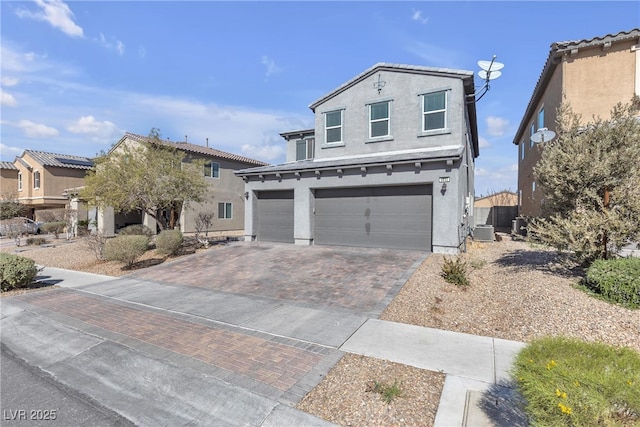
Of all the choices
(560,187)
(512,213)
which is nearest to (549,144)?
(560,187)

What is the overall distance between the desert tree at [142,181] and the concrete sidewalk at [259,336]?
7.78m

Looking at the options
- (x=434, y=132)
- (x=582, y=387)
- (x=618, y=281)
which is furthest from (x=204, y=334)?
(x=434, y=132)

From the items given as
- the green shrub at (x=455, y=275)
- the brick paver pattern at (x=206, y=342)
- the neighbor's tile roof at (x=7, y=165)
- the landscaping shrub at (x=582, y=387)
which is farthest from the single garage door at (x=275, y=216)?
the neighbor's tile roof at (x=7, y=165)

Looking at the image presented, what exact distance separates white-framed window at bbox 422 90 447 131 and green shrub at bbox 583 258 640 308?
341 inches

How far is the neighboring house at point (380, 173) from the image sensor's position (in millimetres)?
12359

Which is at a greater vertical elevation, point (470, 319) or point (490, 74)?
point (490, 74)

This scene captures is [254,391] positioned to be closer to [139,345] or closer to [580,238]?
[139,345]

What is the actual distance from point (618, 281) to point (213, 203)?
2449 centimetres

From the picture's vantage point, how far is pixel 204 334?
5.70 meters

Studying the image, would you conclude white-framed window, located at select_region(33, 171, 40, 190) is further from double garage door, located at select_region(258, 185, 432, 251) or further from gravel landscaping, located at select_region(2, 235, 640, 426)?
gravel landscaping, located at select_region(2, 235, 640, 426)

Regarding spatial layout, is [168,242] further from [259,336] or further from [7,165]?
[7,165]

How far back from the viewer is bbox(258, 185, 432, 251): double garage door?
12758mm

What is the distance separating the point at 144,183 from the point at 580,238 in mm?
16099

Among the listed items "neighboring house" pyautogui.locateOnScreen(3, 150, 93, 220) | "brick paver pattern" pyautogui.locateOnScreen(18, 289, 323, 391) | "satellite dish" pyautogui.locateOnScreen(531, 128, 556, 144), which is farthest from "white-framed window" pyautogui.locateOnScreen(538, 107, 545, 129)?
"neighboring house" pyautogui.locateOnScreen(3, 150, 93, 220)
